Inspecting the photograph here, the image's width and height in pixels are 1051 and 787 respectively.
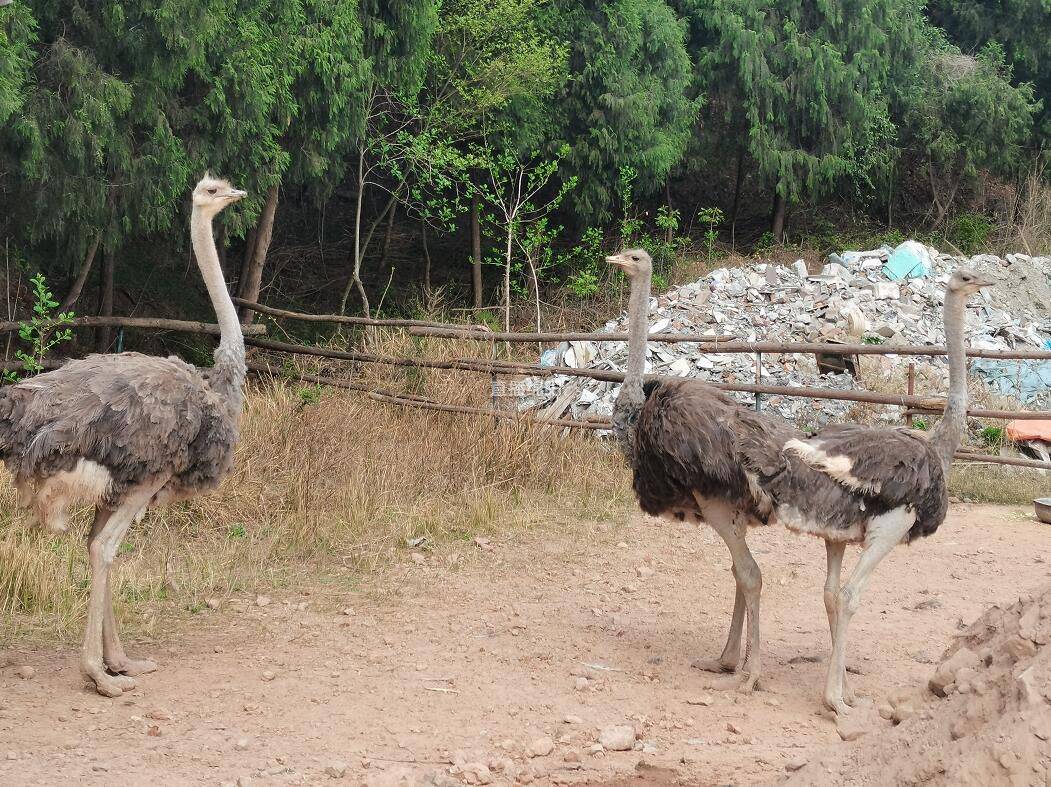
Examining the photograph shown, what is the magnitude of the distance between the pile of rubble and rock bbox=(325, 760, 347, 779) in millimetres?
5045

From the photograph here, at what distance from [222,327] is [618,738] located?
94.8 inches

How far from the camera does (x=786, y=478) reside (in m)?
4.62

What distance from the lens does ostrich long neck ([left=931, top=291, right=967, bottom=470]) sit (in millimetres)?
4781

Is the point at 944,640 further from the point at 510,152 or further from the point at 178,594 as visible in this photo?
the point at 510,152

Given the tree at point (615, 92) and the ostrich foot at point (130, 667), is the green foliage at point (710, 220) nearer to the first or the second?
the tree at point (615, 92)

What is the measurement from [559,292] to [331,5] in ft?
19.2

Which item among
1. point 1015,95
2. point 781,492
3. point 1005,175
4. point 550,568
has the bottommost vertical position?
point 550,568

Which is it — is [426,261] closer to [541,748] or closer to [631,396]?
[631,396]

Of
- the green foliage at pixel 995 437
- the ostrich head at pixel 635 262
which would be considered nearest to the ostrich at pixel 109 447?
the ostrich head at pixel 635 262

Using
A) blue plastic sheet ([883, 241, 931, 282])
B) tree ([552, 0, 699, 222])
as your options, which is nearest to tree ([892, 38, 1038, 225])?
blue plastic sheet ([883, 241, 931, 282])

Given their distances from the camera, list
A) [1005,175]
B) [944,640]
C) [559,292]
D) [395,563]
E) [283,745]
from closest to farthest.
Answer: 1. [283,745]
2. [944,640]
3. [395,563]
4. [559,292]
5. [1005,175]

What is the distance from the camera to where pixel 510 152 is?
46.2 feet

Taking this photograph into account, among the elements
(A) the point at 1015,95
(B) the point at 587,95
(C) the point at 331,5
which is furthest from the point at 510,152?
(A) the point at 1015,95

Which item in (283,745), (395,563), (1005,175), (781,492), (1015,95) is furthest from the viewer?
(1005,175)
